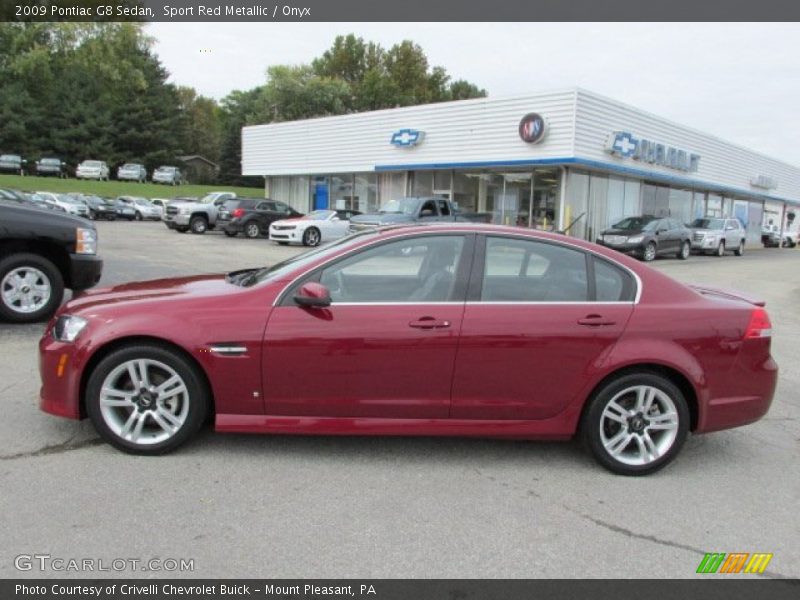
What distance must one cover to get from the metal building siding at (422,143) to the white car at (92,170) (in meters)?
24.2

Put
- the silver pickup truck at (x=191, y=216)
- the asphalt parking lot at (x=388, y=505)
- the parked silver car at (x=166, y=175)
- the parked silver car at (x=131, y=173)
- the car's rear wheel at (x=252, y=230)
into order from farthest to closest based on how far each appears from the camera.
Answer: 1. the parked silver car at (x=166, y=175)
2. the parked silver car at (x=131, y=173)
3. the silver pickup truck at (x=191, y=216)
4. the car's rear wheel at (x=252, y=230)
5. the asphalt parking lot at (x=388, y=505)

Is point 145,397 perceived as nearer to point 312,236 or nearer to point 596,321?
point 596,321

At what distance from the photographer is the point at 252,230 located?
2652 cm

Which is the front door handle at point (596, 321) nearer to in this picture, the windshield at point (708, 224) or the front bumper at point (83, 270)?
the front bumper at point (83, 270)

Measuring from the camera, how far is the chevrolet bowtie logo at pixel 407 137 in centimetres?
2839

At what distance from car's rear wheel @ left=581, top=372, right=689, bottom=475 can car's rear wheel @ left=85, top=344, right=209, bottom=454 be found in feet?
8.12

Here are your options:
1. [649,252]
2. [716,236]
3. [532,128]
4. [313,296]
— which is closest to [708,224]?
[716,236]

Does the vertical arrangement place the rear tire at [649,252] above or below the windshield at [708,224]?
below

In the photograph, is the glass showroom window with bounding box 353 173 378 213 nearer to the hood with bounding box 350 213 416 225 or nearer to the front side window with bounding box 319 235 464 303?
the hood with bounding box 350 213 416 225

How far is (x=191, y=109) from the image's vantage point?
92625 mm

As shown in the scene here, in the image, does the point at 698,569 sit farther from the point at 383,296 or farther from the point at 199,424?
the point at 199,424

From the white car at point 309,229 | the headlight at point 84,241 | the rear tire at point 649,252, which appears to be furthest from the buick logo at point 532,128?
the headlight at point 84,241
